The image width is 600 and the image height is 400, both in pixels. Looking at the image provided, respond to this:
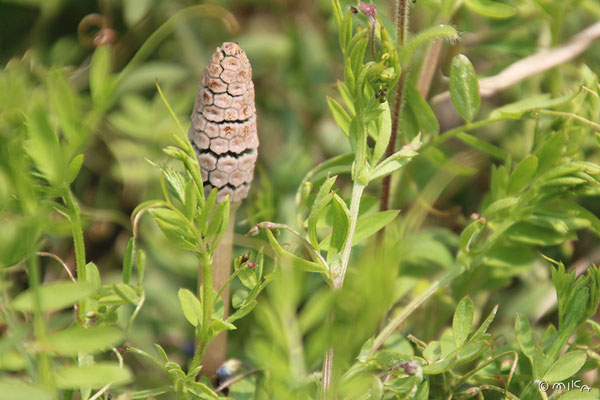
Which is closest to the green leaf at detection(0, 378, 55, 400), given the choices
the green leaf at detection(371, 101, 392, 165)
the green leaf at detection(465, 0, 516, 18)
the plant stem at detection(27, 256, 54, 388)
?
the plant stem at detection(27, 256, 54, 388)

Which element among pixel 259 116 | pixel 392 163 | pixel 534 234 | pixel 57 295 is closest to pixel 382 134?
pixel 392 163

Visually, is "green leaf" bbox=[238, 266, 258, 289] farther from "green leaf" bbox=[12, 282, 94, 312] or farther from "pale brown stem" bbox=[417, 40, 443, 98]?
"pale brown stem" bbox=[417, 40, 443, 98]

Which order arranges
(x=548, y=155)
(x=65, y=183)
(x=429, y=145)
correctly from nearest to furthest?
1. (x=65, y=183)
2. (x=548, y=155)
3. (x=429, y=145)

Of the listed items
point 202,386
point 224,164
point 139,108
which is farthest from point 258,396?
point 139,108

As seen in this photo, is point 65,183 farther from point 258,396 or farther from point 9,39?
point 9,39

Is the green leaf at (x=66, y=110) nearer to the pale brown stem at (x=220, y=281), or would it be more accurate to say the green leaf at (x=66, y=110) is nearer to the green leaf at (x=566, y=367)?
the pale brown stem at (x=220, y=281)

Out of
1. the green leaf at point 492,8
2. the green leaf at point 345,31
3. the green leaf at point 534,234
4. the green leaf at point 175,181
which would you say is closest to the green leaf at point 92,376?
the green leaf at point 175,181

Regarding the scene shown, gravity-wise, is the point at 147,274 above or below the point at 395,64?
below
